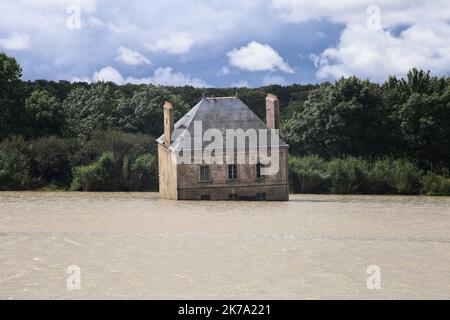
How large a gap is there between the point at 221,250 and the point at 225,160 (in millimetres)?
17343

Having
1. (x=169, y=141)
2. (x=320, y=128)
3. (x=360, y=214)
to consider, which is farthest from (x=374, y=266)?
(x=320, y=128)

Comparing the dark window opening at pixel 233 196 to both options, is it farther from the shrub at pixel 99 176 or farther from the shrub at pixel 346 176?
the shrub at pixel 99 176

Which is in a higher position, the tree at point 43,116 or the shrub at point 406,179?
the tree at point 43,116

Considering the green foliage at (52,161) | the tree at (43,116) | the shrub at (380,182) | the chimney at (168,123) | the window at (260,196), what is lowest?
the window at (260,196)

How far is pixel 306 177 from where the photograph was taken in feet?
143

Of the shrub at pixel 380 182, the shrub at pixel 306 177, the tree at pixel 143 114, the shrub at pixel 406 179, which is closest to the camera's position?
the shrub at pixel 306 177

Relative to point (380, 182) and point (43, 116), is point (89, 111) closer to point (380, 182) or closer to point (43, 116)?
point (43, 116)

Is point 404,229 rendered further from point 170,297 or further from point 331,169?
point 331,169

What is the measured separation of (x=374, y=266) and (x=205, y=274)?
4459 millimetres

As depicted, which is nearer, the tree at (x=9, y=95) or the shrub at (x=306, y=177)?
the shrub at (x=306, y=177)

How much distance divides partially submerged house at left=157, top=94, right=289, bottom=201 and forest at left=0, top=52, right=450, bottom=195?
5897mm

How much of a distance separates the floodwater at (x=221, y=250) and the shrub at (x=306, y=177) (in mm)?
8937

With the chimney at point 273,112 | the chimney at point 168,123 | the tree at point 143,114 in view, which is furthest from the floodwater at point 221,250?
the tree at point 143,114

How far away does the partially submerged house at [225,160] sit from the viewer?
37.1 meters
